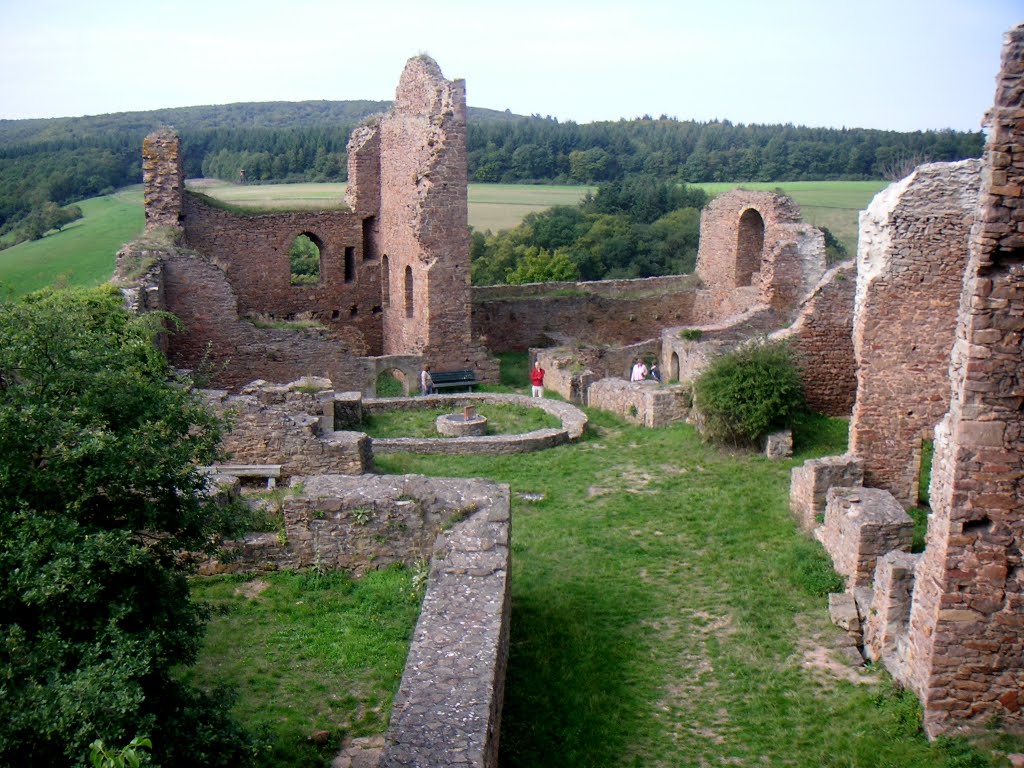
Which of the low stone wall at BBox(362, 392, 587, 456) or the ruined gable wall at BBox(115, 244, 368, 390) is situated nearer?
the low stone wall at BBox(362, 392, 587, 456)

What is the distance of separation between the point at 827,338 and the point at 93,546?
12.6m

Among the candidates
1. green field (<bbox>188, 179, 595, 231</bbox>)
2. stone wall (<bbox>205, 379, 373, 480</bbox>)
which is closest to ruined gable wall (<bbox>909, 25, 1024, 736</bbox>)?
stone wall (<bbox>205, 379, 373, 480</bbox>)

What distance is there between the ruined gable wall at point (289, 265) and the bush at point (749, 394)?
33.6 ft

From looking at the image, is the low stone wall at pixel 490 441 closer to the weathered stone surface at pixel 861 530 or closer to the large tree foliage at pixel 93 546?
the weathered stone surface at pixel 861 530

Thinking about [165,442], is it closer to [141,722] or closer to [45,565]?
[45,565]

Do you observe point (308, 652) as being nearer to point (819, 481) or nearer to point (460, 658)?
point (460, 658)

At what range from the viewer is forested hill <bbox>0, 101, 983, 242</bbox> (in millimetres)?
49188

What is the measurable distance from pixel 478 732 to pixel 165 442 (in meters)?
2.71

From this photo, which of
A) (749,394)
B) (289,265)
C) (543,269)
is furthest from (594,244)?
(749,394)

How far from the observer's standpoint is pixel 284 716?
7578 mm

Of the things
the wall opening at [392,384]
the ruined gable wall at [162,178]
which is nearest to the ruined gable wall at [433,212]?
the wall opening at [392,384]

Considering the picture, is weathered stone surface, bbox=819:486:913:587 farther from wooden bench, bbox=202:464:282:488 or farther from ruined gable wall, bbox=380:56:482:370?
ruined gable wall, bbox=380:56:482:370

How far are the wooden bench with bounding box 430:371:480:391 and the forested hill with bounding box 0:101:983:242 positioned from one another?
24207 mm

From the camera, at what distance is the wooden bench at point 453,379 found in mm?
21234
